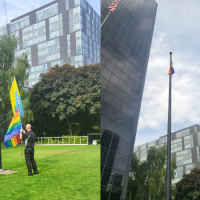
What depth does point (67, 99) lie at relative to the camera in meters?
5.56

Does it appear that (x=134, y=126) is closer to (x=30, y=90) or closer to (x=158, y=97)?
(x=158, y=97)

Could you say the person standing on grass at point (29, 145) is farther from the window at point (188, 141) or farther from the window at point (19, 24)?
the window at point (188, 141)

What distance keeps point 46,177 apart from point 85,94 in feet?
7.75

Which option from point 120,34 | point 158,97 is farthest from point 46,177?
point 120,34

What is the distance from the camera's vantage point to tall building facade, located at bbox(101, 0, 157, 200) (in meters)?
13.3

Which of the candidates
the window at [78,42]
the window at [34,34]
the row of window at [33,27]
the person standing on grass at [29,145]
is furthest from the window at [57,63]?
the person standing on grass at [29,145]

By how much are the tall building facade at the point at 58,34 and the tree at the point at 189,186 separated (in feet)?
22.8

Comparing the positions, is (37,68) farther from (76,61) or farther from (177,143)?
(177,143)

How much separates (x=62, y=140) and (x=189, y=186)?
276 inches

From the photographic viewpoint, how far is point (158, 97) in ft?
56.8

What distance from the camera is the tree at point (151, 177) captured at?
1066 centimetres

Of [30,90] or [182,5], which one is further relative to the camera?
[182,5]

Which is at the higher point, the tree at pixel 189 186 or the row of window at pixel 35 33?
the row of window at pixel 35 33

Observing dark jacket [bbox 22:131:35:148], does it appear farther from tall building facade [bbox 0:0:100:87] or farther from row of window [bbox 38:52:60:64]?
row of window [bbox 38:52:60:64]
